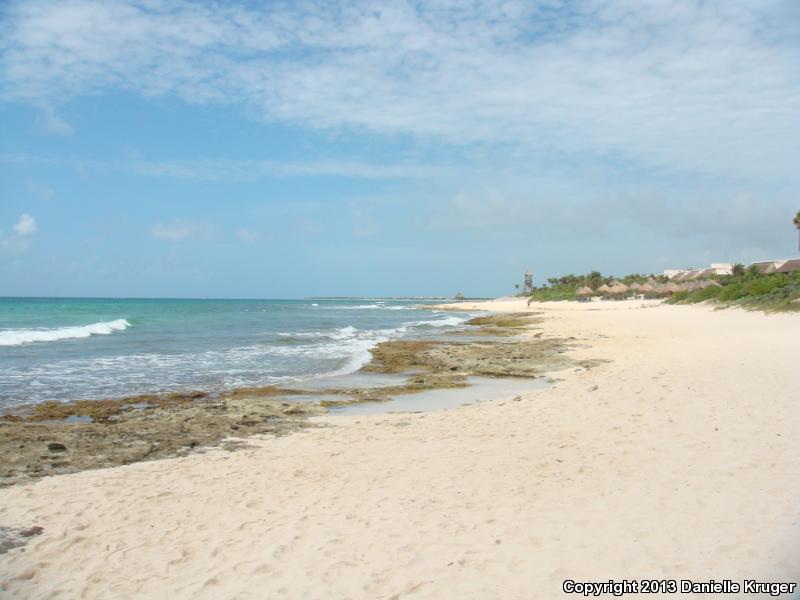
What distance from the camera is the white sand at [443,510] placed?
13.9ft

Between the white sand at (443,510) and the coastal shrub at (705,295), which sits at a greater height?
the coastal shrub at (705,295)

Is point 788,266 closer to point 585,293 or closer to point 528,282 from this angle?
point 585,293

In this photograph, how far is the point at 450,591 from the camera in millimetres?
4020

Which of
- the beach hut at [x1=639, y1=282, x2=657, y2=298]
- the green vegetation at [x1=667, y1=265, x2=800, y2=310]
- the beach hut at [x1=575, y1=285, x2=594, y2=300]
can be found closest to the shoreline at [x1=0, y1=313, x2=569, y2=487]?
the green vegetation at [x1=667, y1=265, x2=800, y2=310]

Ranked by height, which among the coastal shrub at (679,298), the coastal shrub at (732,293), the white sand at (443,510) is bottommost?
the white sand at (443,510)

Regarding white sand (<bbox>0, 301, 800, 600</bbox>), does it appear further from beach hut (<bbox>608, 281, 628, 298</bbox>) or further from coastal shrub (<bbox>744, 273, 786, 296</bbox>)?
beach hut (<bbox>608, 281, 628, 298</bbox>)

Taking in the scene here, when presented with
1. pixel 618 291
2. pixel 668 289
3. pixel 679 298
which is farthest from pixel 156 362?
pixel 618 291

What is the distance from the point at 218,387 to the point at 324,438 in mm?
6659

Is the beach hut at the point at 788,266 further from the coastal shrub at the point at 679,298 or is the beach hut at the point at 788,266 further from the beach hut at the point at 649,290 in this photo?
the beach hut at the point at 649,290

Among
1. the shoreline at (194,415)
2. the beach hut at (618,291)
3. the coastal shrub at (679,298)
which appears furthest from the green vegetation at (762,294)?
the beach hut at (618,291)

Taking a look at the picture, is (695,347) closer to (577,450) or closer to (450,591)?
(577,450)

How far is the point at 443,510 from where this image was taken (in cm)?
545

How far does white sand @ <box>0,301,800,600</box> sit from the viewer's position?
4.24 meters

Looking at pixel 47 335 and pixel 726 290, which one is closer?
pixel 47 335
